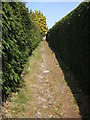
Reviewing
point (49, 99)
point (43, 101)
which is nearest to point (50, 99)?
point (49, 99)

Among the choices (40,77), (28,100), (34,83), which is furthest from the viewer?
(40,77)

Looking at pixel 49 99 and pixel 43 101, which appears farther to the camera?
pixel 49 99

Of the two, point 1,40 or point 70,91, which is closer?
point 1,40

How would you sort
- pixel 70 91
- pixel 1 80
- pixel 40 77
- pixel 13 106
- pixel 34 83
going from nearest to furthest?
1. pixel 1 80
2. pixel 13 106
3. pixel 70 91
4. pixel 34 83
5. pixel 40 77

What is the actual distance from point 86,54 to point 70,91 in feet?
5.51

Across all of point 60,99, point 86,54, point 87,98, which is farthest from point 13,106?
point 86,54

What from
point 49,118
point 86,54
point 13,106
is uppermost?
point 86,54

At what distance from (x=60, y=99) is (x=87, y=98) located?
96 cm

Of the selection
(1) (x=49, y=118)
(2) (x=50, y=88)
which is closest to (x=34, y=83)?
(2) (x=50, y=88)

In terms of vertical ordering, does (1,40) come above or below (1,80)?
above

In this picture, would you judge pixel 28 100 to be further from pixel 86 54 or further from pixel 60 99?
pixel 86 54

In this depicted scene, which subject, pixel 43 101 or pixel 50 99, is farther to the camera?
pixel 50 99

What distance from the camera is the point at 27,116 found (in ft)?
14.1

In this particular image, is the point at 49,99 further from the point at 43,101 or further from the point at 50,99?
the point at 43,101
